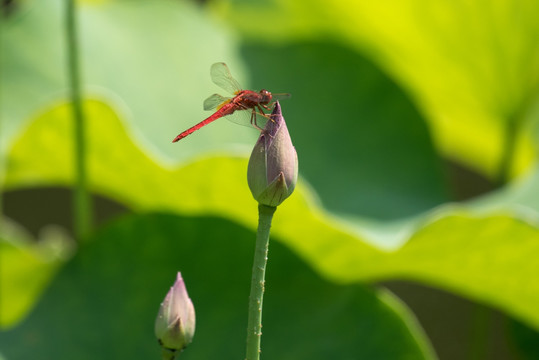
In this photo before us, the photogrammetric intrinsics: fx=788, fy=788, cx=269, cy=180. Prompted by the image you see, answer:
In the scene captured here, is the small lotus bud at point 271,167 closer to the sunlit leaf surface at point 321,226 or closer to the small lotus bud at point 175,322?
the small lotus bud at point 175,322

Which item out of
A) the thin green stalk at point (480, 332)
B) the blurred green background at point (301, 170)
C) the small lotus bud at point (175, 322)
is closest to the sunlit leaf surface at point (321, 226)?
the blurred green background at point (301, 170)

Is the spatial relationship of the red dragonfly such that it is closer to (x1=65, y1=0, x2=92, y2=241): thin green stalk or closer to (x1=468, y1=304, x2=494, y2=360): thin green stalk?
(x1=65, y1=0, x2=92, y2=241): thin green stalk

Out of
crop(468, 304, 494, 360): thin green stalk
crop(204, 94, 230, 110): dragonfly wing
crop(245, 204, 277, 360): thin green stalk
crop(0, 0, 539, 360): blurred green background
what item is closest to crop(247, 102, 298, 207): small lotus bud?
crop(245, 204, 277, 360): thin green stalk

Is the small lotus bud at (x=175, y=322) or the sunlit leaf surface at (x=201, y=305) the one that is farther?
the sunlit leaf surface at (x=201, y=305)

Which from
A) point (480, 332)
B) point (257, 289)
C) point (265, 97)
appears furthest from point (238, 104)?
point (480, 332)

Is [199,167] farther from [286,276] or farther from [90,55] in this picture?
[90,55]

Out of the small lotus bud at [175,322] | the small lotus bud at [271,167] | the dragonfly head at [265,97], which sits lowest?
the small lotus bud at [175,322]

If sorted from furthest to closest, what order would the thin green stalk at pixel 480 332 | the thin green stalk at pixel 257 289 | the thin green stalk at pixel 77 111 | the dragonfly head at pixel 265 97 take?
the thin green stalk at pixel 480 332
the thin green stalk at pixel 77 111
the dragonfly head at pixel 265 97
the thin green stalk at pixel 257 289

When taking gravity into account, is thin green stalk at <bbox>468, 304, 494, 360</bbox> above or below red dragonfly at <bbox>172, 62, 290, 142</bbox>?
above
